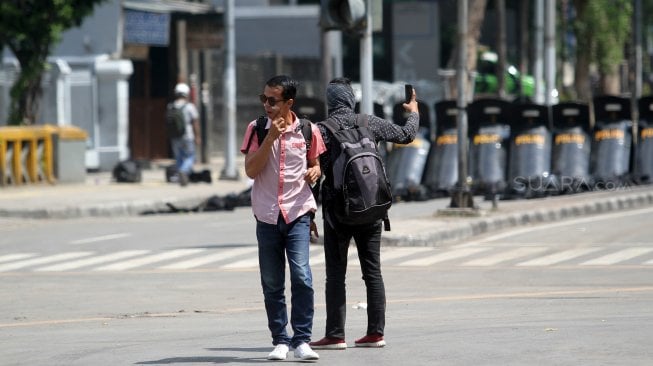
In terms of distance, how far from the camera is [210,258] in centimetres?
1695

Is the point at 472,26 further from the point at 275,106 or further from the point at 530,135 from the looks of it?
the point at 275,106

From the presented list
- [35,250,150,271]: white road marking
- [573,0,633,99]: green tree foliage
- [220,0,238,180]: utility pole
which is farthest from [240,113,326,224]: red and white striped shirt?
[573,0,633,99]: green tree foliage

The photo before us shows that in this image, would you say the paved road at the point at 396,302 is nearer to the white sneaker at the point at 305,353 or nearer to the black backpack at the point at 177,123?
the white sneaker at the point at 305,353

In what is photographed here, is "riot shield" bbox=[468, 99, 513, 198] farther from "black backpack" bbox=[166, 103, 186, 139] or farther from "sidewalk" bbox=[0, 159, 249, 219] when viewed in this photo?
"black backpack" bbox=[166, 103, 186, 139]

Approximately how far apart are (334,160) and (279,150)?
485 millimetres

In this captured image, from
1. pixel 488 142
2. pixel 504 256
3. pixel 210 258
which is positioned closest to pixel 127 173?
pixel 488 142

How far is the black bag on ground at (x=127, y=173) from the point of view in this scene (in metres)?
29.1

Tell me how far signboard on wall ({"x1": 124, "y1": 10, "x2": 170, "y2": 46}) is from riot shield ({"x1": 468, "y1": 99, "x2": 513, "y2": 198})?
12.0m

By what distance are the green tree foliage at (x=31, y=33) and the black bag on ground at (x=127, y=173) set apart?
179 cm

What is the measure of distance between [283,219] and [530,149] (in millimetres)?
15662

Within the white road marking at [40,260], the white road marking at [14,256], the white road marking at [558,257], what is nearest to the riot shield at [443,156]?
the white road marking at [558,257]

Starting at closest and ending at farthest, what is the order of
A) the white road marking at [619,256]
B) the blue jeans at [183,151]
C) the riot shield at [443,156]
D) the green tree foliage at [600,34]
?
1. the white road marking at [619,256]
2. the riot shield at [443,156]
3. the blue jeans at [183,151]
4. the green tree foliage at [600,34]

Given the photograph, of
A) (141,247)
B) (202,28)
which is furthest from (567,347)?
(202,28)

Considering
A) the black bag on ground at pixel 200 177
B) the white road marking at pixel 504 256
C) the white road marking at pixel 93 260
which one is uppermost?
the black bag on ground at pixel 200 177
